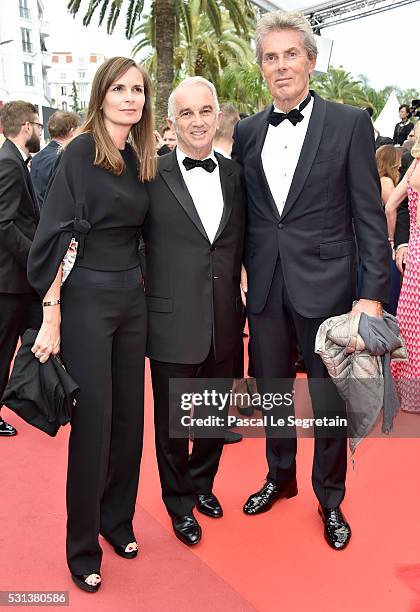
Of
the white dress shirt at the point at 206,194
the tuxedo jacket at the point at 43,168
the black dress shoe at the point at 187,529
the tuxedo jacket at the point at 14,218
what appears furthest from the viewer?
the tuxedo jacket at the point at 43,168

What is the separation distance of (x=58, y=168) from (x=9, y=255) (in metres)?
1.67

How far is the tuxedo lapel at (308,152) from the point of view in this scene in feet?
8.55

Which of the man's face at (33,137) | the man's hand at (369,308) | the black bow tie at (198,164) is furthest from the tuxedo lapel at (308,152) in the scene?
the man's face at (33,137)

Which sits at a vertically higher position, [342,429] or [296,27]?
[296,27]

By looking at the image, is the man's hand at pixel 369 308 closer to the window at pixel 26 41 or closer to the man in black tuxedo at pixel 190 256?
the man in black tuxedo at pixel 190 256

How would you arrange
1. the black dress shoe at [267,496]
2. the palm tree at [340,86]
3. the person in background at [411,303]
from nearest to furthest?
the black dress shoe at [267,496] → the person in background at [411,303] → the palm tree at [340,86]

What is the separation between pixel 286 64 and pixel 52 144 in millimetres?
3591

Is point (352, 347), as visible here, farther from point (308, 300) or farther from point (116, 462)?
point (116, 462)

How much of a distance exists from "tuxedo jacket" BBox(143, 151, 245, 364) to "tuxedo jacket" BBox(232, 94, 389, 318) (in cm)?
13

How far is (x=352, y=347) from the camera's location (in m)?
2.55

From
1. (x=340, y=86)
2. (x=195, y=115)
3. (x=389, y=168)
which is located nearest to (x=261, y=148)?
(x=195, y=115)

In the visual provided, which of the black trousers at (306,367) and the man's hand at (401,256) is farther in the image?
the man's hand at (401,256)

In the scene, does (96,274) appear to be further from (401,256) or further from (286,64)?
(401,256)

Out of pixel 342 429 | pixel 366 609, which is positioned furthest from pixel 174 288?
pixel 366 609
